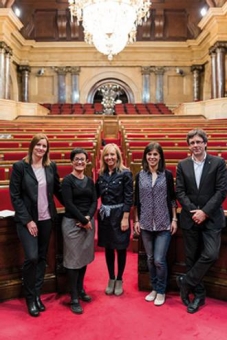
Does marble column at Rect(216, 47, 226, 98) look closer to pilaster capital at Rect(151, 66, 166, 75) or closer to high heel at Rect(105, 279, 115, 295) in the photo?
pilaster capital at Rect(151, 66, 166, 75)

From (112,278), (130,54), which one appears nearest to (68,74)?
(130,54)

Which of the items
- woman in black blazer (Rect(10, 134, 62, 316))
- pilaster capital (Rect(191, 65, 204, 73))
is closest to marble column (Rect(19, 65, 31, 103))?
pilaster capital (Rect(191, 65, 204, 73))

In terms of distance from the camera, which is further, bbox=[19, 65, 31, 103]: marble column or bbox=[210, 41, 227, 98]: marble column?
bbox=[19, 65, 31, 103]: marble column

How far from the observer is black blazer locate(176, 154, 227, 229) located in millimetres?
2568

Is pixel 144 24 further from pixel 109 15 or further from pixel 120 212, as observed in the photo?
pixel 120 212

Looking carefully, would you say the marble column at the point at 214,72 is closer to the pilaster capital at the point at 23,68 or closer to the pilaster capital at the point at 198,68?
the pilaster capital at the point at 198,68

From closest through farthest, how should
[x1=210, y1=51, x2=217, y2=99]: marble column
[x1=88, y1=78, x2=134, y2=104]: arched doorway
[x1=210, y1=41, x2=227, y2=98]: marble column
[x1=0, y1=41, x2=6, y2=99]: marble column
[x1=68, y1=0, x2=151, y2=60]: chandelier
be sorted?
[x1=68, y1=0, x2=151, y2=60]: chandelier
[x1=0, y1=41, x2=6, y2=99]: marble column
[x1=210, y1=41, x2=227, y2=98]: marble column
[x1=210, y1=51, x2=217, y2=99]: marble column
[x1=88, y1=78, x2=134, y2=104]: arched doorway

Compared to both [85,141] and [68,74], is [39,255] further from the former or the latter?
[68,74]

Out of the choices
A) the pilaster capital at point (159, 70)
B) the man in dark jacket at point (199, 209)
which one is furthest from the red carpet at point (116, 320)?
the pilaster capital at point (159, 70)

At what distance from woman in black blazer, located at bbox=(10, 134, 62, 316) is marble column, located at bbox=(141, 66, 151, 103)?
590 inches

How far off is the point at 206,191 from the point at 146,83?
15.1m

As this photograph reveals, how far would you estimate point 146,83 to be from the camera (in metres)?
17.2

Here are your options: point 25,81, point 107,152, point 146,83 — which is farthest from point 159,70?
point 107,152

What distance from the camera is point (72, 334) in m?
2.35
